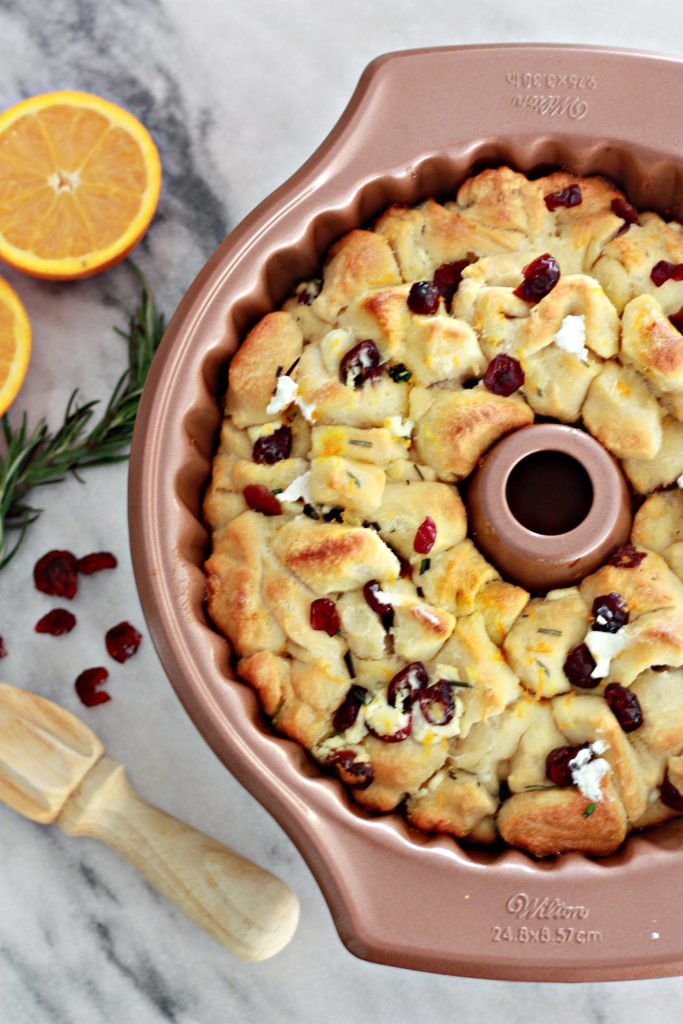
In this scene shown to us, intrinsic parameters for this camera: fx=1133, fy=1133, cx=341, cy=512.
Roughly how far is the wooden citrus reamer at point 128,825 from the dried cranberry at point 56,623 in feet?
0.60

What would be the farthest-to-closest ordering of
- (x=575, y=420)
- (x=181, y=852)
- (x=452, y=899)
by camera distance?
(x=181, y=852) < (x=575, y=420) < (x=452, y=899)

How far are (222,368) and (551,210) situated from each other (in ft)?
2.70

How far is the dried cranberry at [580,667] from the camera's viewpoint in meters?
2.27

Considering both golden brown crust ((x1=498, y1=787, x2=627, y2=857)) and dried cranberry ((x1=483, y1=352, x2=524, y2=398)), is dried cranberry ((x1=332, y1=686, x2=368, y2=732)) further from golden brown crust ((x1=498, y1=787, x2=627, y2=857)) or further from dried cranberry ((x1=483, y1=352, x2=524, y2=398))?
dried cranberry ((x1=483, y1=352, x2=524, y2=398))

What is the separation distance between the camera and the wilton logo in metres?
2.24

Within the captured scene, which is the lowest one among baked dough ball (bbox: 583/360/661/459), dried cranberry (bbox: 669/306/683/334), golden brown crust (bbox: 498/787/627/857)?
golden brown crust (bbox: 498/787/627/857)

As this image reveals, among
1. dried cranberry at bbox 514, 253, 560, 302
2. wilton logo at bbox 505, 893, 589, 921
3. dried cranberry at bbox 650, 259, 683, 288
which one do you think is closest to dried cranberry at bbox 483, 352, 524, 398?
dried cranberry at bbox 514, 253, 560, 302

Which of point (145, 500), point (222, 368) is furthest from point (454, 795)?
point (222, 368)

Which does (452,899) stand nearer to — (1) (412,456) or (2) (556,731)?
(2) (556,731)

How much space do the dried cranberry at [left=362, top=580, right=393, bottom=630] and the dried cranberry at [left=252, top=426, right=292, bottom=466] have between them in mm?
354

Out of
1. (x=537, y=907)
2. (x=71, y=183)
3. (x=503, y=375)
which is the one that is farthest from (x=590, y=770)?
(x=71, y=183)

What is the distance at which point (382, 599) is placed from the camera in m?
2.30

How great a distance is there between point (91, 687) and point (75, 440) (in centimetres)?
68

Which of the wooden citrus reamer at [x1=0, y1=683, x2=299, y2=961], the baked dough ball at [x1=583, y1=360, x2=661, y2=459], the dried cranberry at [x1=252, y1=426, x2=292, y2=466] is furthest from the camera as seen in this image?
the wooden citrus reamer at [x1=0, y1=683, x2=299, y2=961]
